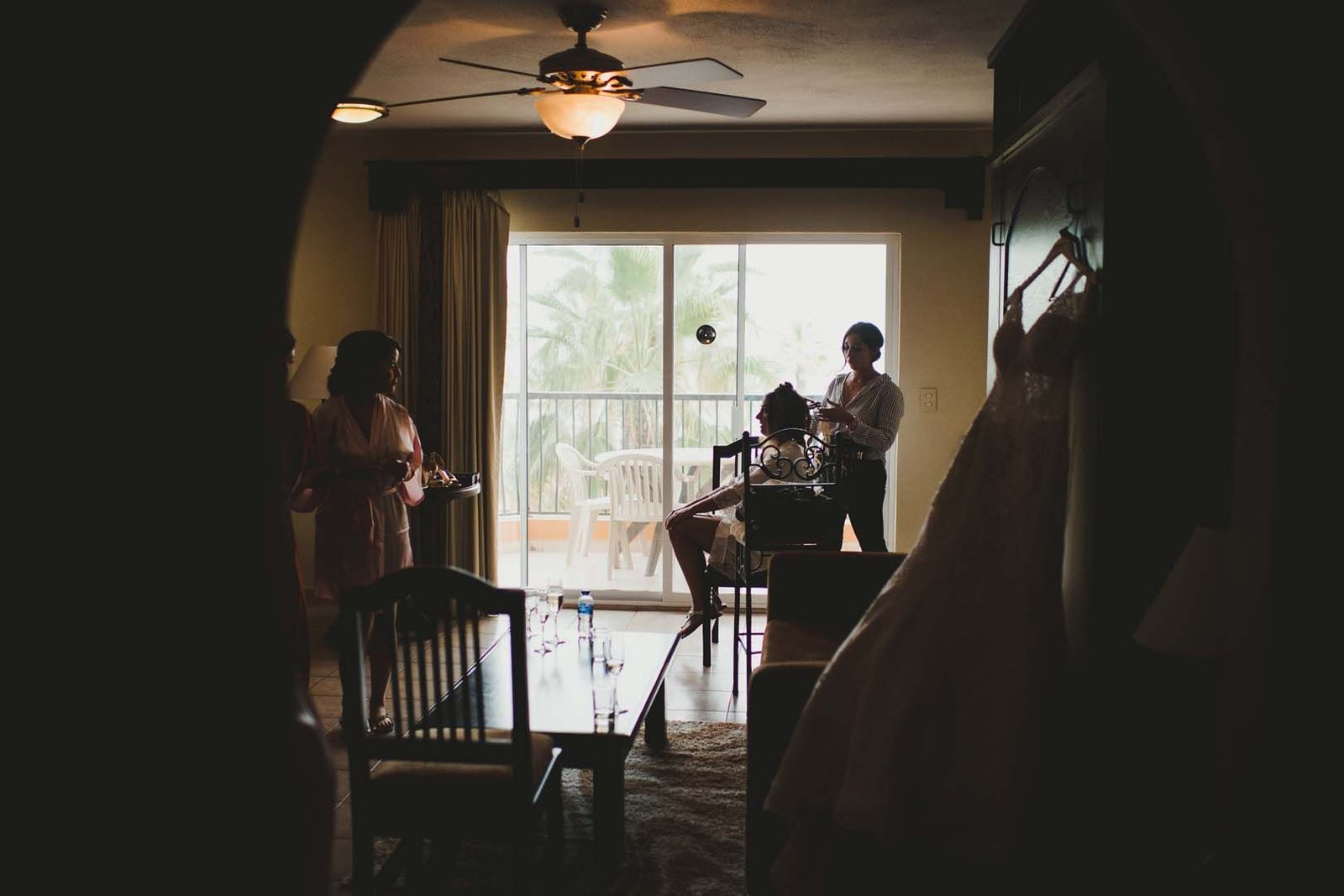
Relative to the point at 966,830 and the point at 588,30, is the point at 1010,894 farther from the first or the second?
the point at 588,30

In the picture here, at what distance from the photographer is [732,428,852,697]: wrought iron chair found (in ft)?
13.9

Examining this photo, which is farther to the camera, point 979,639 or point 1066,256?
point 1066,256

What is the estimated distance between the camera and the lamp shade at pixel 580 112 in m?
3.37

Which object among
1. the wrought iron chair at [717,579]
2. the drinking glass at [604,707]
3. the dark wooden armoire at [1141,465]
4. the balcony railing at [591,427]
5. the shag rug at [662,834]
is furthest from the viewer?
the balcony railing at [591,427]

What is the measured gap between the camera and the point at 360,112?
4094 millimetres

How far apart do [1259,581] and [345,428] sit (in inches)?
113

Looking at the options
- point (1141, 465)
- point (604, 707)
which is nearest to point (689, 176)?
point (604, 707)

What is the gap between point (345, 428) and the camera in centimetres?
365

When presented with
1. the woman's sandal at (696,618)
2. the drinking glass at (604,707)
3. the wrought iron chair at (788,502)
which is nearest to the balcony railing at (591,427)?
the woman's sandal at (696,618)

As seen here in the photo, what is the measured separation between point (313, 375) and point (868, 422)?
9.05 feet

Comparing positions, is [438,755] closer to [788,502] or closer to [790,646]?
[790,646]

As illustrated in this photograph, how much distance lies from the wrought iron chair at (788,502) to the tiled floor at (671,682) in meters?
0.14

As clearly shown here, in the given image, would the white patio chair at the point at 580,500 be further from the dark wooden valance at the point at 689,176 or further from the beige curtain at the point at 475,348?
the dark wooden valance at the point at 689,176

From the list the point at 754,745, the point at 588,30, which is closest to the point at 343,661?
the point at 754,745
